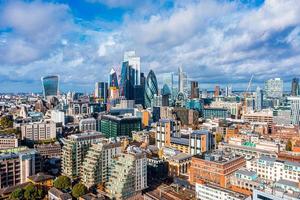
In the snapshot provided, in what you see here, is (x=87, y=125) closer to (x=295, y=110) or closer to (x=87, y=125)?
(x=87, y=125)

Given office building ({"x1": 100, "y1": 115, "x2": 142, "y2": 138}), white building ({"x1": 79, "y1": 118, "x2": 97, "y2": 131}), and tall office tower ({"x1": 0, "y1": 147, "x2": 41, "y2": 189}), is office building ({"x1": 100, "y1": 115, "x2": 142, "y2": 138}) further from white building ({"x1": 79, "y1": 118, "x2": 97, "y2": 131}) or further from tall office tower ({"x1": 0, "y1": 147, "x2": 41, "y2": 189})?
tall office tower ({"x1": 0, "y1": 147, "x2": 41, "y2": 189})

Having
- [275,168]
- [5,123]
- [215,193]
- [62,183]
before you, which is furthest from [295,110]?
[5,123]

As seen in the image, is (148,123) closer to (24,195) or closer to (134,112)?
(134,112)

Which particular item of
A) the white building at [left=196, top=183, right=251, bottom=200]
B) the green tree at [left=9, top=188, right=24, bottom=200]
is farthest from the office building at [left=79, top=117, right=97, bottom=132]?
the white building at [left=196, top=183, right=251, bottom=200]

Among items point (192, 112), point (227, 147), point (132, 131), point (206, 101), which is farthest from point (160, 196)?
point (206, 101)

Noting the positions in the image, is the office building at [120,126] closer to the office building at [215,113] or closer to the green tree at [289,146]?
the green tree at [289,146]
